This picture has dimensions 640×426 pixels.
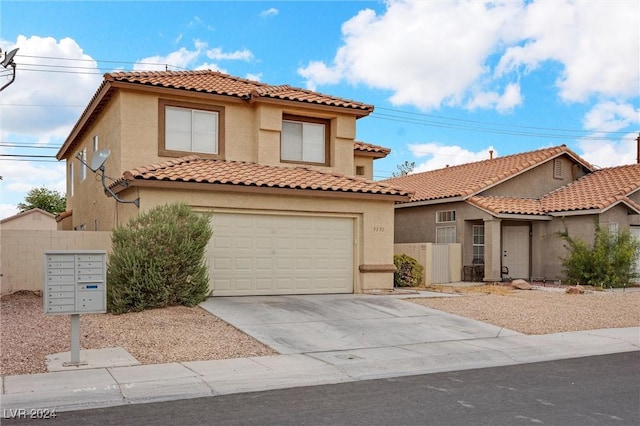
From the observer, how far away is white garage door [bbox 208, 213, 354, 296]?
640 inches

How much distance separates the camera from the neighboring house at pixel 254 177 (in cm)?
1622

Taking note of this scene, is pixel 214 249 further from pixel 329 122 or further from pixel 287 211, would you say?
pixel 329 122

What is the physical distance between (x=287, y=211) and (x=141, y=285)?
16.4ft

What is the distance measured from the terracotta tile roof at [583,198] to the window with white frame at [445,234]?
1.63 meters

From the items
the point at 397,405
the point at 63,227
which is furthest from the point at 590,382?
the point at 63,227

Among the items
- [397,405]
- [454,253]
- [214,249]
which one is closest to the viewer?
[397,405]

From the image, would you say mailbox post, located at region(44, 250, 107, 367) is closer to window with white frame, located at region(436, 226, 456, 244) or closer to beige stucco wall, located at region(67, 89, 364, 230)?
beige stucco wall, located at region(67, 89, 364, 230)

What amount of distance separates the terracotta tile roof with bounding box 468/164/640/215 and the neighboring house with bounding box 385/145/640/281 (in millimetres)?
35

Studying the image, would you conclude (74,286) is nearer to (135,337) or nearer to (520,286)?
(135,337)

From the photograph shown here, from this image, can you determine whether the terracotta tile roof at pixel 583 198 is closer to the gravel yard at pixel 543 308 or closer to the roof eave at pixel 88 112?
the gravel yard at pixel 543 308

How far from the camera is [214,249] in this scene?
635 inches

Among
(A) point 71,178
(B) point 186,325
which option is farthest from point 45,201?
(B) point 186,325

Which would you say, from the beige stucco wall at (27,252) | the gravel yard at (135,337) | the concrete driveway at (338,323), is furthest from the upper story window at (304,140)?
the gravel yard at (135,337)

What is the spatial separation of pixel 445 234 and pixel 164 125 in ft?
40.8
